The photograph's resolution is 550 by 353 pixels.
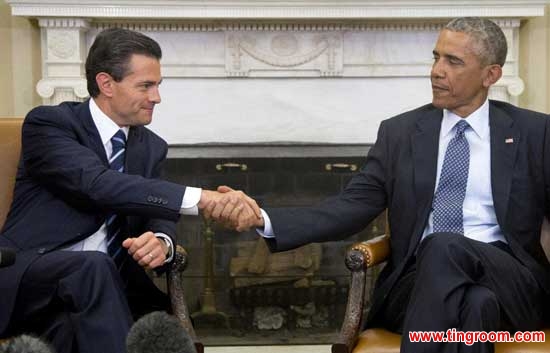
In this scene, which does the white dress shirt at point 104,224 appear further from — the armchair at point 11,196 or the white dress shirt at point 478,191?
the white dress shirt at point 478,191

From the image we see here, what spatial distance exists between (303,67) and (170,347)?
3.26 metres

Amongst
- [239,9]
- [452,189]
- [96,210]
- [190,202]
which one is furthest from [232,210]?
[239,9]

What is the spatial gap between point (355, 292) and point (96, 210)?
29.6 inches

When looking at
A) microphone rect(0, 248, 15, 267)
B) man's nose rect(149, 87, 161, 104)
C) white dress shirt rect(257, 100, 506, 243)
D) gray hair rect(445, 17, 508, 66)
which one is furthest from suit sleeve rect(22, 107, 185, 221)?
gray hair rect(445, 17, 508, 66)

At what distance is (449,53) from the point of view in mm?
2891

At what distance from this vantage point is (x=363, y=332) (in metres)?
2.70

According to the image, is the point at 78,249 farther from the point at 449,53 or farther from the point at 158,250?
→ the point at 449,53

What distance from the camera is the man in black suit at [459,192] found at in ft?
8.80

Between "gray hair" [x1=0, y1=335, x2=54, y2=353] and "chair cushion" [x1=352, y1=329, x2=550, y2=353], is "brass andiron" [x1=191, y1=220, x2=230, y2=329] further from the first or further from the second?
"gray hair" [x1=0, y1=335, x2=54, y2=353]

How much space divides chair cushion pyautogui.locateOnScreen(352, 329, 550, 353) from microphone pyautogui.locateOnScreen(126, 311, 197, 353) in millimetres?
1079

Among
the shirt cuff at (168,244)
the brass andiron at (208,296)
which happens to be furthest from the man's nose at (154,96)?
the brass andiron at (208,296)

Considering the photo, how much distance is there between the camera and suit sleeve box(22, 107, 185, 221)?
2.58 meters

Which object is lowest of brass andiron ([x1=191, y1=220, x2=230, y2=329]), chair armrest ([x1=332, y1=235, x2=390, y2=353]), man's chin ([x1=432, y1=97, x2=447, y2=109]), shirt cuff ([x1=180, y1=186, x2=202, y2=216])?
brass andiron ([x1=191, y1=220, x2=230, y2=329])

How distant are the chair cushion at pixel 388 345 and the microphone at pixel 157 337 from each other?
1.08 metres
